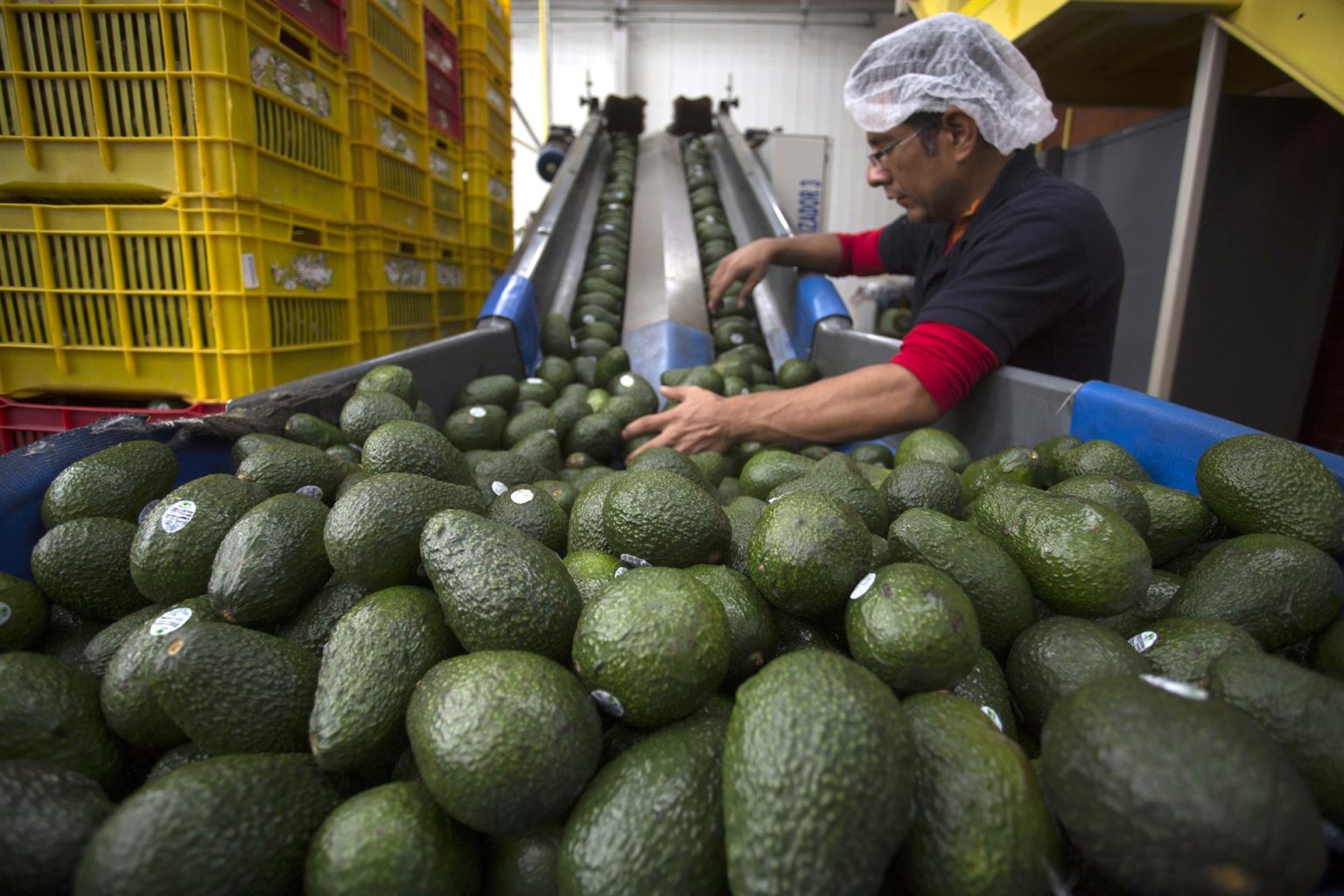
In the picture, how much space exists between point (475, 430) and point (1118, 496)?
211cm

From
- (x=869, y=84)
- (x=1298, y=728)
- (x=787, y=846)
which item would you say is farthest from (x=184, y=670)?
(x=869, y=84)

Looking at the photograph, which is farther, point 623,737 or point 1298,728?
point 623,737

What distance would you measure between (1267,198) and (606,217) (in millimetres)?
A: 4877

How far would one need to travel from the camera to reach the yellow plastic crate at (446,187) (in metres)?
4.57

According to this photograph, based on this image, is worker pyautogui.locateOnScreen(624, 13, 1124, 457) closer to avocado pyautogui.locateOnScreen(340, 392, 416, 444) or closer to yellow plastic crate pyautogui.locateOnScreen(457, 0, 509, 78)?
avocado pyautogui.locateOnScreen(340, 392, 416, 444)

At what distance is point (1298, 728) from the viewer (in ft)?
3.03

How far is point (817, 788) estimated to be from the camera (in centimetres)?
80

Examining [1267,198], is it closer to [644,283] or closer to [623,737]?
[644,283]

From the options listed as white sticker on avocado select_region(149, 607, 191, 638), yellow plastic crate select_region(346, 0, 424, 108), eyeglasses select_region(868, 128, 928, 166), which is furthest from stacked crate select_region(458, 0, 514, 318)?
white sticker on avocado select_region(149, 607, 191, 638)

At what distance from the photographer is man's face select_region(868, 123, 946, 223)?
10.6 ft

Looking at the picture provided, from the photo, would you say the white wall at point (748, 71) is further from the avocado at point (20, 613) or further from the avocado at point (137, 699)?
the avocado at point (137, 699)

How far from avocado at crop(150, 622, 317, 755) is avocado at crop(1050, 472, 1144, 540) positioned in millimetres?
1508

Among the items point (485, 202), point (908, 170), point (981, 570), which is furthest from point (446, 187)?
point (981, 570)

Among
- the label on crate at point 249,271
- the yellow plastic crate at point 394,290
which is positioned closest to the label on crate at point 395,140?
the yellow plastic crate at point 394,290
